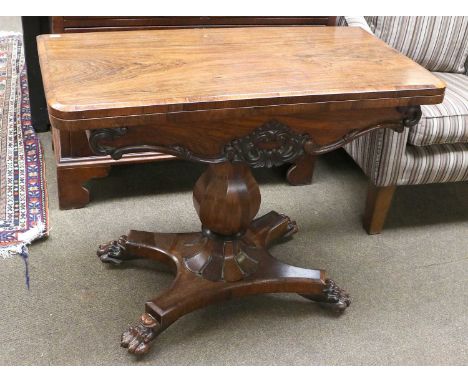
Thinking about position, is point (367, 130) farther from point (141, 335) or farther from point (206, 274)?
point (141, 335)

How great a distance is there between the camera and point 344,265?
1.63 m

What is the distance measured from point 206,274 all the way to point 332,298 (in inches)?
12.3

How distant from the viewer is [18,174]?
1.91m

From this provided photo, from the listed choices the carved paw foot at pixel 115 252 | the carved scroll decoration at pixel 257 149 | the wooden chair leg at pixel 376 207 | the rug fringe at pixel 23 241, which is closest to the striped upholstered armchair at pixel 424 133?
the wooden chair leg at pixel 376 207

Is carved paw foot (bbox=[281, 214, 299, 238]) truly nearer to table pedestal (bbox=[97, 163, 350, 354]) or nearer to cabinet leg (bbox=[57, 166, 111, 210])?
table pedestal (bbox=[97, 163, 350, 354])

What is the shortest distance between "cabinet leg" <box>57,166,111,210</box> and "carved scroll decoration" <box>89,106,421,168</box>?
655mm

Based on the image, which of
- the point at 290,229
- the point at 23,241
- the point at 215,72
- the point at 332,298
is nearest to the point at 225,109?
the point at 215,72

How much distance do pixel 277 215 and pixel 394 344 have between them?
0.48 meters

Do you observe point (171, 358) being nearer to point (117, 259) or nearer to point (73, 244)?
point (117, 259)

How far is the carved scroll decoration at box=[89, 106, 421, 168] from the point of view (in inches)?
44.4

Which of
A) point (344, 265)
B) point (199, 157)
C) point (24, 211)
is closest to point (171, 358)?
point (199, 157)

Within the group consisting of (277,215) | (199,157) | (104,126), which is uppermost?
(104,126)

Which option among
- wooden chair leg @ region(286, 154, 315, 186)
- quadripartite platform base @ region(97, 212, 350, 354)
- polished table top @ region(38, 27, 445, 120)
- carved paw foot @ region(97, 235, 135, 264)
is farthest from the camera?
wooden chair leg @ region(286, 154, 315, 186)

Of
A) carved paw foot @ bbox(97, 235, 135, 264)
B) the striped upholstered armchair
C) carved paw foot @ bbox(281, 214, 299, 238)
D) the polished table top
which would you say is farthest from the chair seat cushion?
carved paw foot @ bbox(97, 235, 135, 264)
